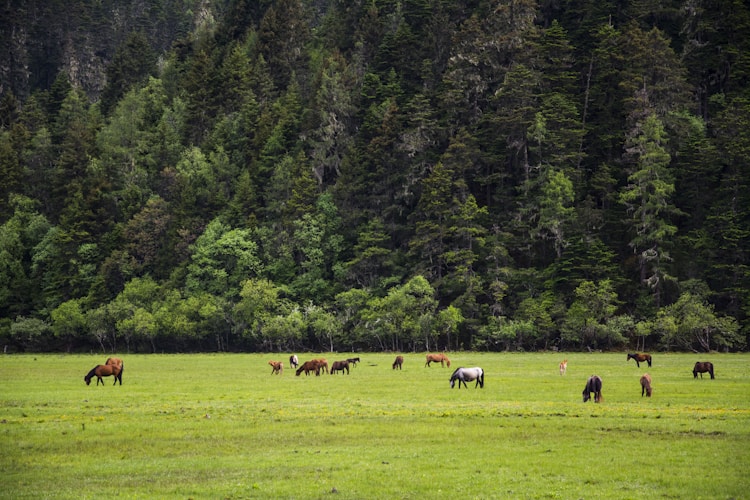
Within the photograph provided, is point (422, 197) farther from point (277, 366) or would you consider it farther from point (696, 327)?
point (277, 366)

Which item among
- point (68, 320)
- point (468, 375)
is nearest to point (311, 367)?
point (468, 375)

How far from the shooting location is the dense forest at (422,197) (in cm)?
9181

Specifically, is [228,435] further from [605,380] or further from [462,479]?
[605,380]

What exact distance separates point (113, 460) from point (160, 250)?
335ft

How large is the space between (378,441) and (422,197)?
79486 millimetres

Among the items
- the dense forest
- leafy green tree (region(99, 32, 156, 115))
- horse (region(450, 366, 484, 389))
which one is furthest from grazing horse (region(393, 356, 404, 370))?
leafy green tree (region(99, 32, 156, 115))

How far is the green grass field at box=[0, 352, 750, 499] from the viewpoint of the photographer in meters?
19.2

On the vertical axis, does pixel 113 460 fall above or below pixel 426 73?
below

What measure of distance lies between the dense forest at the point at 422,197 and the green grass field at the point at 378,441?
48.6 metres

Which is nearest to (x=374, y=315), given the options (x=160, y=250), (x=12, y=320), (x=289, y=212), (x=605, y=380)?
(x=289, y=212)

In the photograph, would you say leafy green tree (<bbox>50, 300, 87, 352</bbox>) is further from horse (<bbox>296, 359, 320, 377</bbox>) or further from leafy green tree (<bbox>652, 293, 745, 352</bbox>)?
leafy green tree (<bbox>652, 293, 745, 352</bbox>)

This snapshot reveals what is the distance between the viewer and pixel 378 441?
25.6m

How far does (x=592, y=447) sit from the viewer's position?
23938mm

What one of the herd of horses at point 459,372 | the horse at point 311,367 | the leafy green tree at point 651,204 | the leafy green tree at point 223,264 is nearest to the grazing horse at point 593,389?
the herd of horses at point 459,372
